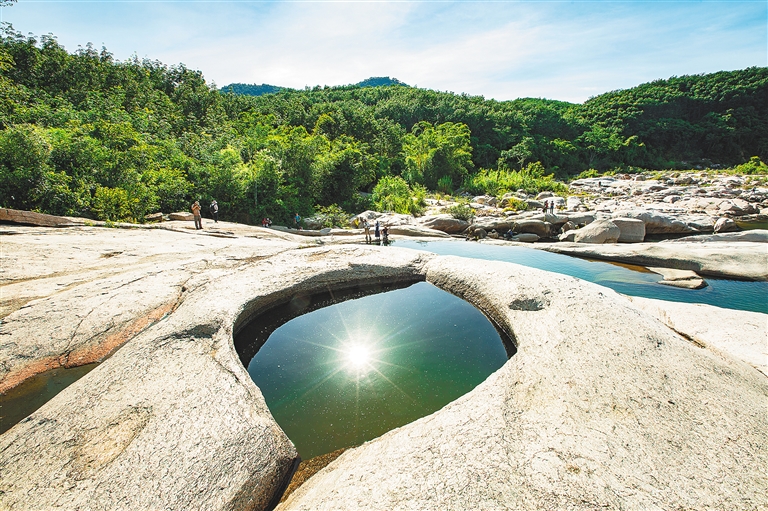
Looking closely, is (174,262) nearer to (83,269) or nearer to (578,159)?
(83,269)

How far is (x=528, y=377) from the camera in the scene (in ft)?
15.4

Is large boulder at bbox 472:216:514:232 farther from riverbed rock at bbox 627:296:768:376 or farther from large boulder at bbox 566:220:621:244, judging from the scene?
riverbed rock at bbox 627:296:768:376

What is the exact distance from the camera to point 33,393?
5.14m

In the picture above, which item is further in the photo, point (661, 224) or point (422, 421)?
point (661, 224)

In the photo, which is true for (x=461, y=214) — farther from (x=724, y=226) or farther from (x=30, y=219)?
(x=30, y=219)

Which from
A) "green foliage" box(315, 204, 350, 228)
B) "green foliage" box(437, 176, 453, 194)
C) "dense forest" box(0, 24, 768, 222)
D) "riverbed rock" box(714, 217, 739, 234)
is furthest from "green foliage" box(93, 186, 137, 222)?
"riverbed rock" box(714, 217, 739, 234)

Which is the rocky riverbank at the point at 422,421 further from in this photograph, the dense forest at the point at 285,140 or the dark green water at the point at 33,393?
the dense forest at the point at 285,140

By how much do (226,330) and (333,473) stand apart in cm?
341

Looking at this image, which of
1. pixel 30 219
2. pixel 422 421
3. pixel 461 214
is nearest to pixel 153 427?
pixel 422 421

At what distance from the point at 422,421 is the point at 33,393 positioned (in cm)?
603

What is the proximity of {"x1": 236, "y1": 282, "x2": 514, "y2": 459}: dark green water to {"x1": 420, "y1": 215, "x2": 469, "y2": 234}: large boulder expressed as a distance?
14.2m

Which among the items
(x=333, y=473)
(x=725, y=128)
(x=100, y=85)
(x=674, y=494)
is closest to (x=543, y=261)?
(x=674, y=494)

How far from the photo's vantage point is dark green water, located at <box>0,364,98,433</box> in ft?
15.7

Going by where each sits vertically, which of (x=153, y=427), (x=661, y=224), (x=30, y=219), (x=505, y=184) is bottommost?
(x=153, y=427)
